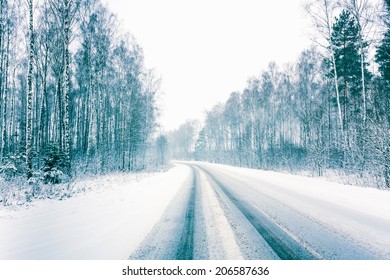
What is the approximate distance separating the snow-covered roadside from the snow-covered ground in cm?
2

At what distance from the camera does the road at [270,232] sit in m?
3.36

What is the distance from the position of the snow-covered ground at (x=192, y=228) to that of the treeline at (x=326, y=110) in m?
5.52

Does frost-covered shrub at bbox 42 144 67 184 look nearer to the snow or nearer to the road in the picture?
the road

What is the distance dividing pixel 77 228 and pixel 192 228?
8.65 ft

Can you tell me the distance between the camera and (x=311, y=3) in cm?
1648

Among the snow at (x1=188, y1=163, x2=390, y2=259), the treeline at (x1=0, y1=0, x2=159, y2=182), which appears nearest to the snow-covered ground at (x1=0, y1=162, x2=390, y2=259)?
the snow at (x1=188, y1=163, x2=390, y2=259)

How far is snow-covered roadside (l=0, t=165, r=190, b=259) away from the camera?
3.54 m

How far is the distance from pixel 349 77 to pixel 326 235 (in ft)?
86.9

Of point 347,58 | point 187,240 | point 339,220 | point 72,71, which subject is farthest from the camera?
point 72,71

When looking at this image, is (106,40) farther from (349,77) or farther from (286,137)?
(286,137)

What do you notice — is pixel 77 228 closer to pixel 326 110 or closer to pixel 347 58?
pixel 347 58

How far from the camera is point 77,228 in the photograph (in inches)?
186

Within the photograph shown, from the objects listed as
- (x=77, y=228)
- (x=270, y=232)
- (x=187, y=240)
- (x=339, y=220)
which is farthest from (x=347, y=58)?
(x=77, y=228)
